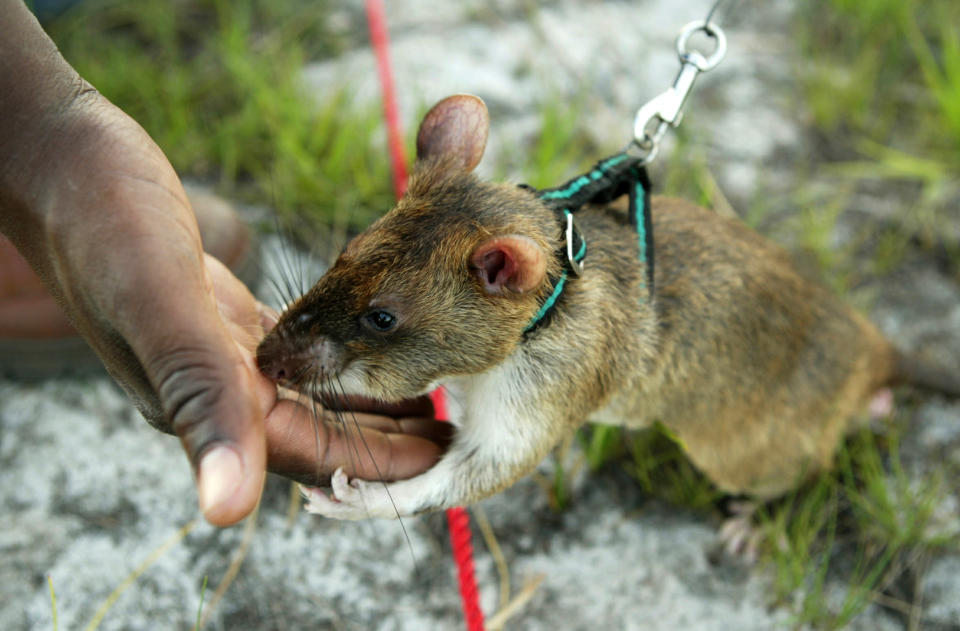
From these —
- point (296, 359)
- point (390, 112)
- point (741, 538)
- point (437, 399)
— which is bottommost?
point (741, 538)

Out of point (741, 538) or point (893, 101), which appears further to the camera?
point (893, 101)

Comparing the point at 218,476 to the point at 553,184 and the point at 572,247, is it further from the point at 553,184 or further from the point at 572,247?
the point at 553,184

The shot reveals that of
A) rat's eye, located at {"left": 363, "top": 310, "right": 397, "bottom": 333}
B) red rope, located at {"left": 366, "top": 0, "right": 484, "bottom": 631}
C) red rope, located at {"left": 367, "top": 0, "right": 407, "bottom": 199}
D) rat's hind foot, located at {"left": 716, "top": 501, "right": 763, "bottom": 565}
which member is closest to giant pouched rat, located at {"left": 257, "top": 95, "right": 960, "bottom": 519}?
rat's eye, located at {"left": 363, "top": 310, "right": 397, "bottom": 333}

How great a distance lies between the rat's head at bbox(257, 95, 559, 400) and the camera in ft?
6.42

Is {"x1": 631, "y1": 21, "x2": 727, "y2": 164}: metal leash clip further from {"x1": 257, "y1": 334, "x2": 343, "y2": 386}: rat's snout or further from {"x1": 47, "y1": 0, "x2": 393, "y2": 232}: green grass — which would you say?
{"x1": 47, "y1": 0, "x2": 393, "y2": 232}: green grass

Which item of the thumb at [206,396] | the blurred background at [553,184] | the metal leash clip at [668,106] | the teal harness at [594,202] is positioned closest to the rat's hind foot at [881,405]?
the blurred background at [553,184]

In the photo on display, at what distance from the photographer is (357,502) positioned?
84.2 inches

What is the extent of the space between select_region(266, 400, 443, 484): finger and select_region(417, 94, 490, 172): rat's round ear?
0.76 metres

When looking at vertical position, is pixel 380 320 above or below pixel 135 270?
below

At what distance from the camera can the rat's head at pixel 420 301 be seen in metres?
1.96

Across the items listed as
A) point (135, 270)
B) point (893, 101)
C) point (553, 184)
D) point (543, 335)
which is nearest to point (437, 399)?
point (543, 335)

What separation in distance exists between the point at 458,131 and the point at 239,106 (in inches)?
93.8

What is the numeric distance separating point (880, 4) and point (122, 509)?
4722mm

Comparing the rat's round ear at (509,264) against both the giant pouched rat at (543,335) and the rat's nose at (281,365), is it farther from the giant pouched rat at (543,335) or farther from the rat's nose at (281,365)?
the rat's nose at (281,365)
